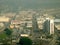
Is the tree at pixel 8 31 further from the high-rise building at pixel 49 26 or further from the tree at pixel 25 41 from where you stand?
the high-rise building at pixel 49 26

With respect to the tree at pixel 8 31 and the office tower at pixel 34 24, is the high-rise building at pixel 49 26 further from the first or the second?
the tree at pixel 8 31

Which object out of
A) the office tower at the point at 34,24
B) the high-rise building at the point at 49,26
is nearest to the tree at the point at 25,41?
the office tower at the point at 34,24

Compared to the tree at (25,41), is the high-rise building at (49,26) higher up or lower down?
higher up

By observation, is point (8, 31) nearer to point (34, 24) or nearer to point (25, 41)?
point (25, 41)

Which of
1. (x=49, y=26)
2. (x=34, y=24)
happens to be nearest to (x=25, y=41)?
(x=34, y=24)

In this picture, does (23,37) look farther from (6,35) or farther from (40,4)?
(40,4)

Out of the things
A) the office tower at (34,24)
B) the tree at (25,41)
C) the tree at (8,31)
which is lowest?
the tree at (25,41)

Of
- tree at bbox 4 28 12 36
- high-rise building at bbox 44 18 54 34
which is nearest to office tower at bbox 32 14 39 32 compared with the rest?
high-rise building at bbox 44 18 54 34

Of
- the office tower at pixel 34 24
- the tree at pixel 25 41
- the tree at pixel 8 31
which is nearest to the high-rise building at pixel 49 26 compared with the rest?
the office tower at pixel 34 24

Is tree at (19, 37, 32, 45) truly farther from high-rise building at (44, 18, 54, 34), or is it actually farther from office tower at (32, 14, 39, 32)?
high-rise building at (44, 18, 54, 34)
